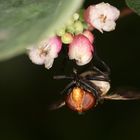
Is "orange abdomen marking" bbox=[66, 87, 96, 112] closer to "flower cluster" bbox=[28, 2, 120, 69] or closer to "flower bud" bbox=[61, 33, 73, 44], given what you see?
"flower cluster" bbox=[28, 2, 120, 69]

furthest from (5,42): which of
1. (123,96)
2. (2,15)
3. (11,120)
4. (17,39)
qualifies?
(11,120)

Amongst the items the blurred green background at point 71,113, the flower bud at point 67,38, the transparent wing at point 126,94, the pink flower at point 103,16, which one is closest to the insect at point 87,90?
the transparent wing at point 126,94

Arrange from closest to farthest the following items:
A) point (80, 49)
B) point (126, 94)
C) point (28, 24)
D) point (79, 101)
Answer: point (28, 24) → point (80, 49) → point (126, 94) → point (79, 101)

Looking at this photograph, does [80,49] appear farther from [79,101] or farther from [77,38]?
[79,101]

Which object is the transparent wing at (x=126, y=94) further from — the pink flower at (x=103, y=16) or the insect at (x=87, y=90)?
the pink flower at (x=103, y=16)

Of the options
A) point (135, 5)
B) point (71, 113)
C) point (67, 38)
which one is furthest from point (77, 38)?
point (71, 113)

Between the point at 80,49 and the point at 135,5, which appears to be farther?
the point at 80,49
